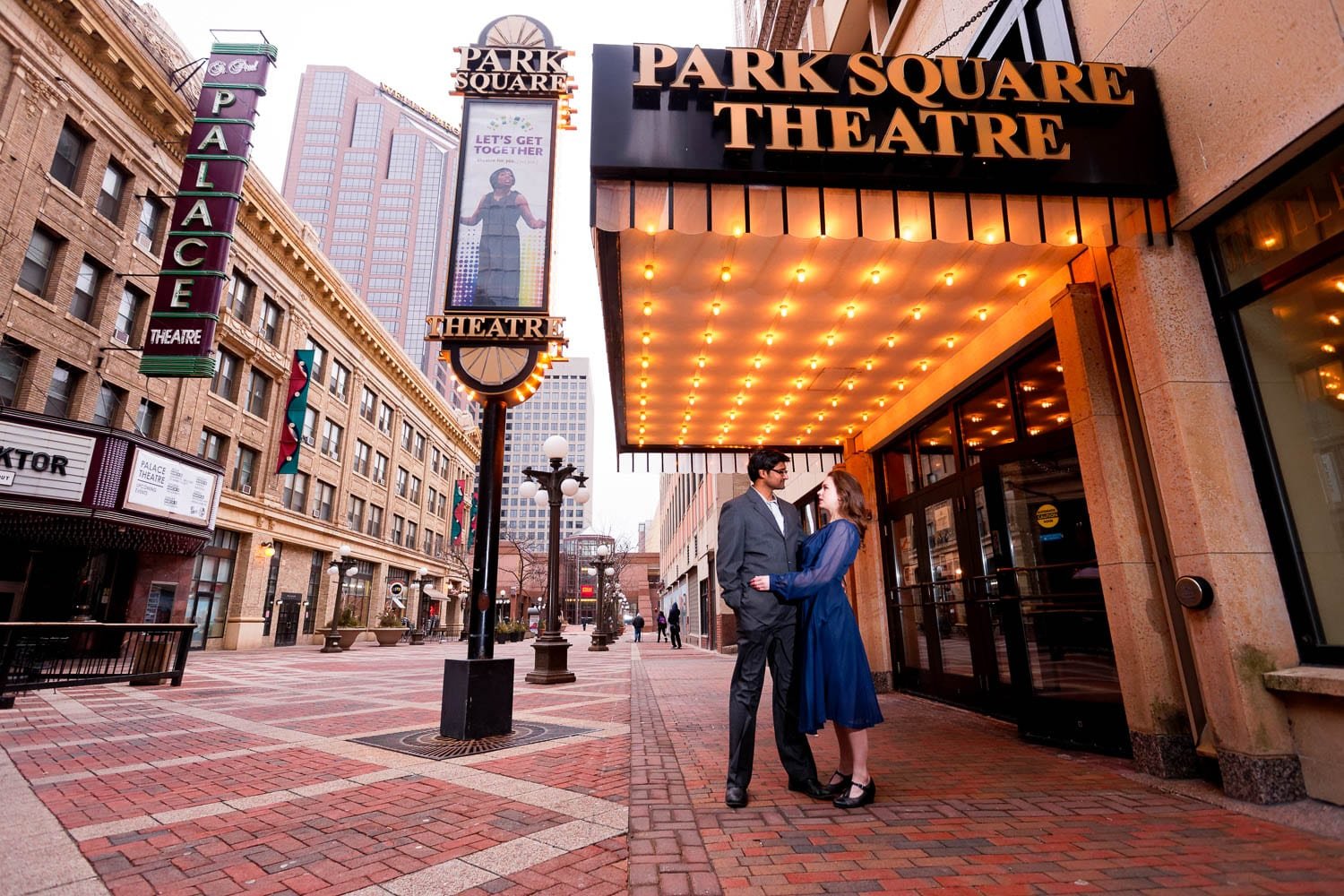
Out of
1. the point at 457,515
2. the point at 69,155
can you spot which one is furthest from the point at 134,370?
the point at 457,515

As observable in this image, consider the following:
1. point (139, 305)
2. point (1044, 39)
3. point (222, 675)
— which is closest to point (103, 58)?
point (139, 305)

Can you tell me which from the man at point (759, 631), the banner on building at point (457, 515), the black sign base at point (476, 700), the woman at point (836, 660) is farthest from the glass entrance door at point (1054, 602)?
the banner on building at point (457, 515)

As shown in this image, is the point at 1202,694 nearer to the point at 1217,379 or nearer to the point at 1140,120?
the point at 1217,379

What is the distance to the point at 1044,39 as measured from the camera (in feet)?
19.3

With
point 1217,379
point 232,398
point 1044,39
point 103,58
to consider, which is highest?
point 103,58

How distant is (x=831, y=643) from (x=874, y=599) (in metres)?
6.17

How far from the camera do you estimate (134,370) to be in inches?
756

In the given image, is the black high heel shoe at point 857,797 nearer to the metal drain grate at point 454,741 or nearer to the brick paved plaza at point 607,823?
the brick paved plaza at point 607,823

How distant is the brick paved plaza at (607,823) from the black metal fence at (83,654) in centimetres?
265

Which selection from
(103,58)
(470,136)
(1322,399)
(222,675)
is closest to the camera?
(1322,399)

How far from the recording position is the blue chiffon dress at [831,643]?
3.62m

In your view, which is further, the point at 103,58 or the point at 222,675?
the point at 103,58

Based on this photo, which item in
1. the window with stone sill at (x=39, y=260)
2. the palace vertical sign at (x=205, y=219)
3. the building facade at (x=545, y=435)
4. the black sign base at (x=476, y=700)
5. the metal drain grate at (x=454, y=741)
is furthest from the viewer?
the building facade at (x=545, y=435)

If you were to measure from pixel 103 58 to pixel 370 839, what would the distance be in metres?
25.3
